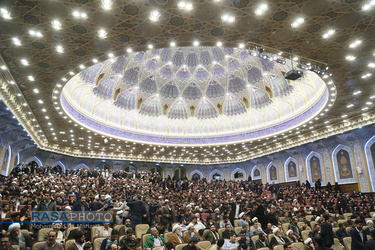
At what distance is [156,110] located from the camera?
98.6ft

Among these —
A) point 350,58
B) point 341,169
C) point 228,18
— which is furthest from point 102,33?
point 341,169

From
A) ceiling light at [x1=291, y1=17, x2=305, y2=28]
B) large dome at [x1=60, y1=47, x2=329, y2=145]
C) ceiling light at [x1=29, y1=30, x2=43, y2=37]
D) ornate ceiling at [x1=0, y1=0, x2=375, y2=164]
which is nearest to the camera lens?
ornate ceiling at [x1=0, y1=0, x2=375, y2=164]

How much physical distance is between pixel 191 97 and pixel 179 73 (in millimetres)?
3568

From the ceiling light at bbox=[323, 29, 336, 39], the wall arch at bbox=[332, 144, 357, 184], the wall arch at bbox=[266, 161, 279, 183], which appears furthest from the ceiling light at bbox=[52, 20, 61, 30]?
the wall arch at bbox=[266, 161, 279, 183]

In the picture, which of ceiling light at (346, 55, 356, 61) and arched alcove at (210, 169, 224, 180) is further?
arched alcove at (210, 169, 224, 180)

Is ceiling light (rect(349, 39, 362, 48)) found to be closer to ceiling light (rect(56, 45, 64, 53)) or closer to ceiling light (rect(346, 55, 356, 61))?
ceiling light (rect(346, 55, 356, 61))

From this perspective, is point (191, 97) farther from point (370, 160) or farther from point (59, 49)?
point (59, 49)

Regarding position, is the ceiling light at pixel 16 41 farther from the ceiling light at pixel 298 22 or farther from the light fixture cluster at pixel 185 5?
the ceiling light at pixel 298 22

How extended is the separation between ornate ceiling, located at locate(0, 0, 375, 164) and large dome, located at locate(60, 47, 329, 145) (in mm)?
124

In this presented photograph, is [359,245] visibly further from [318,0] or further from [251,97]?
[251,97]

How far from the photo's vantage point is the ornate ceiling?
26.9 feet

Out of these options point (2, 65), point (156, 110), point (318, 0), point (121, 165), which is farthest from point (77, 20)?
point (121, 165)

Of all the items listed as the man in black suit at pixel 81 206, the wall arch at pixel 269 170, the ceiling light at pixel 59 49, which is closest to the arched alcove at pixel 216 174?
the wall arch at pixel 269 170

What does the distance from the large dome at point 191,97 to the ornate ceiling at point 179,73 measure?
124 millimetres
